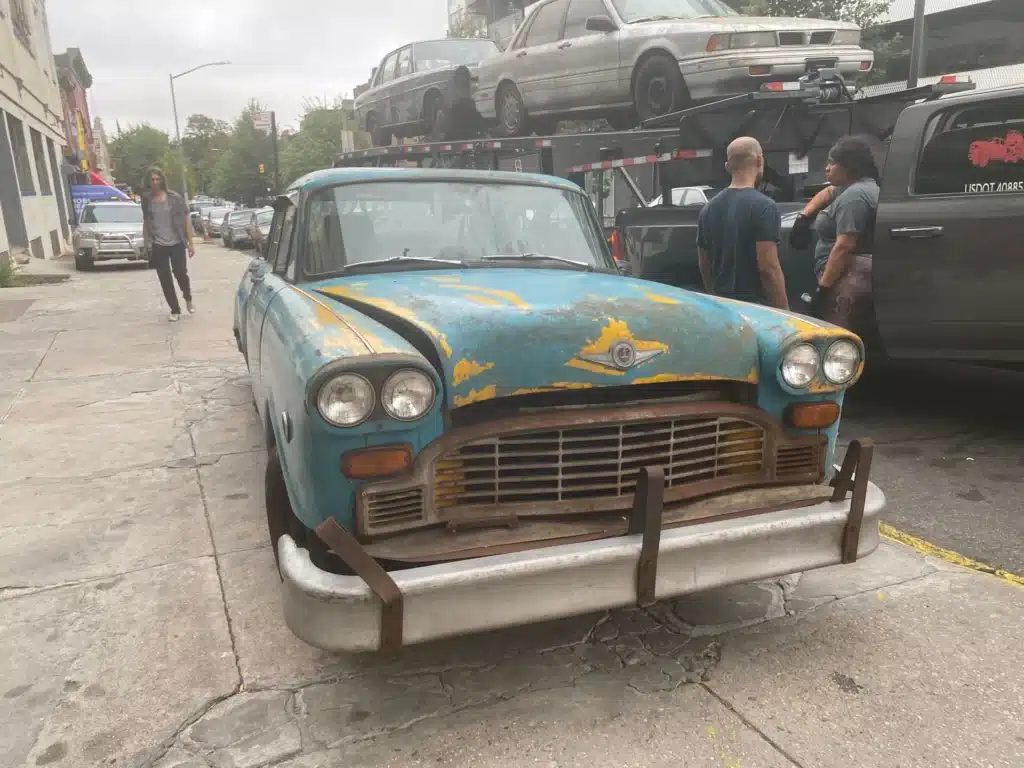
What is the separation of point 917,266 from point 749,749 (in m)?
3.28

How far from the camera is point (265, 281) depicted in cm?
418

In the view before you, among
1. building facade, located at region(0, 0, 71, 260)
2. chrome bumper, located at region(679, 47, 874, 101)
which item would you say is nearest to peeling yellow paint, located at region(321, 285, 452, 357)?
chrome bumper, located at region(679, 47, 874, 101)

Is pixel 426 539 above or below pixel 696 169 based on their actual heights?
below

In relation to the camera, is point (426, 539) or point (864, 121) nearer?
point (426, 539)

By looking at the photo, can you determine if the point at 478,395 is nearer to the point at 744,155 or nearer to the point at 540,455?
the point at 540,455

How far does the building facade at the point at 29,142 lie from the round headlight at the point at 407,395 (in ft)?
54.0

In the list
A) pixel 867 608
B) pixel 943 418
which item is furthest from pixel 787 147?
pixel 867 608

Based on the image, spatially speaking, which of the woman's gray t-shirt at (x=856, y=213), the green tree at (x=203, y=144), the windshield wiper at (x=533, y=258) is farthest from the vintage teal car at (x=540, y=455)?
the green tree at (x=203, y=144)

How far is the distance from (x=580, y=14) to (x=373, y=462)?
7.77 m

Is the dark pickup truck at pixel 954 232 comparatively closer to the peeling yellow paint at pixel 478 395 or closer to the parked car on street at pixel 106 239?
the peeling yellow paint at pixel 478 395

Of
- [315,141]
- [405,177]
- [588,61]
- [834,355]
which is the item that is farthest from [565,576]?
[315,141]

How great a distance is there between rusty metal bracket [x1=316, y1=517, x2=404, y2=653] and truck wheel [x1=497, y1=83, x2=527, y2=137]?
8.56 m

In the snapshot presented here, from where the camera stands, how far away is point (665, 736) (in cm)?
237

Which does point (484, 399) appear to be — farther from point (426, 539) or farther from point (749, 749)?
point (749, 749)
